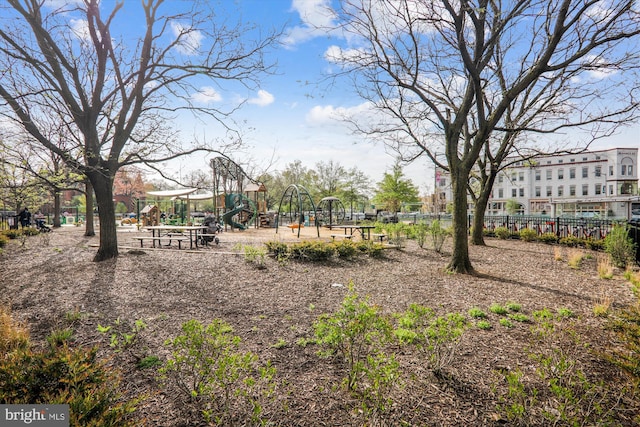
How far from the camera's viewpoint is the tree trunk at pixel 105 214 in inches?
352

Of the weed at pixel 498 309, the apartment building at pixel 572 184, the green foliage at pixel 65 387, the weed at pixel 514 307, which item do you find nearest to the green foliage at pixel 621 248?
the weed at pixel 514 307

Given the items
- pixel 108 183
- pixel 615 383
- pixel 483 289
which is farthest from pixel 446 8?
pixel 108 183

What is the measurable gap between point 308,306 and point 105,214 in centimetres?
747

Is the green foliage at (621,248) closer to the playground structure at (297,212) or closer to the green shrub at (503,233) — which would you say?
the green shrub at (503,233)

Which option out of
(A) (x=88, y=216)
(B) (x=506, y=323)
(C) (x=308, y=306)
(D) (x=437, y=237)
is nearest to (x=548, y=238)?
(D) (x=437, y=237)

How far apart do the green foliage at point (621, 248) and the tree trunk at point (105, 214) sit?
48.3 feet

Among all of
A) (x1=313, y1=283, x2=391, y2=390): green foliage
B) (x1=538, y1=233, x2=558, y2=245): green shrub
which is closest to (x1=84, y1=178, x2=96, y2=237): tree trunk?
(x1=313, y1=283, x2=391, y2=390): green foliage

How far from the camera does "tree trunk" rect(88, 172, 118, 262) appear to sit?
8.94m

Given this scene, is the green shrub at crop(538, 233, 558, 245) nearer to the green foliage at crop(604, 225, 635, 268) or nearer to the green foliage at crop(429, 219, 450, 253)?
the green foliage at crop(604, 225, 635, 268)

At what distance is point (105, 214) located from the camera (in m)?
9.18

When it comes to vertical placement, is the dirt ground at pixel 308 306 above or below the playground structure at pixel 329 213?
below

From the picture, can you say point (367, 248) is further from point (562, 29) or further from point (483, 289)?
point (562, 29)

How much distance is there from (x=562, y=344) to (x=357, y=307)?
3.00 meters

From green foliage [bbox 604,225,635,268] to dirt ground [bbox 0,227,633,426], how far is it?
30.7 inches
